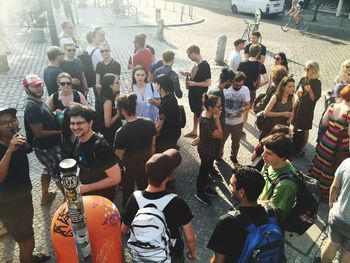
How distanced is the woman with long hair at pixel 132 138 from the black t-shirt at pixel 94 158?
0.60 metres

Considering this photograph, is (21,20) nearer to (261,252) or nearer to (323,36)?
(323,36)

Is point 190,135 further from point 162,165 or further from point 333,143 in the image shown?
point 162,165

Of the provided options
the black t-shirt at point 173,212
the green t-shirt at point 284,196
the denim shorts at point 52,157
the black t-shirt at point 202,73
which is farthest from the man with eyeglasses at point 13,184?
the black t-shirt at point 202,73

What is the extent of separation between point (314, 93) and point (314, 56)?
30.7 ft

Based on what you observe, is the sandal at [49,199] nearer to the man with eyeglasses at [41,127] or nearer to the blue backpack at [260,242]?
the man with eyeglasses at [41,127]

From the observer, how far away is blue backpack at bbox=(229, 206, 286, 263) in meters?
2.50

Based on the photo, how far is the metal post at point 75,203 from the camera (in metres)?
1.99

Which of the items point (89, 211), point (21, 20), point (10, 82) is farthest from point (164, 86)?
point (21, 20)

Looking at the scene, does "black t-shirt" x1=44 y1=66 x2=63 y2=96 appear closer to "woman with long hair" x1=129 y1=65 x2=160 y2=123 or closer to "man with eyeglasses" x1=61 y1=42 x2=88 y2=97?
"man with eyeglasses" x1=61 y1=42 x2=88 y2=97

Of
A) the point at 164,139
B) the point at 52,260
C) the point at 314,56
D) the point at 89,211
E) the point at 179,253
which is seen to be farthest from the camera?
the point at 314,56

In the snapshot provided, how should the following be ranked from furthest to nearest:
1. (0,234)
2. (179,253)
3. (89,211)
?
1. (0,234)
2. (179,253)
3. (89,211)

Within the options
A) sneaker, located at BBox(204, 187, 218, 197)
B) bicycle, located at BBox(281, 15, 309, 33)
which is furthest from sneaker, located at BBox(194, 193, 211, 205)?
bicycle, located at BBox(281, 15, 309, 33)

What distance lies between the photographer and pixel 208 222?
184 inches

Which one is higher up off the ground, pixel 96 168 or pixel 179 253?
pixel 96 168
